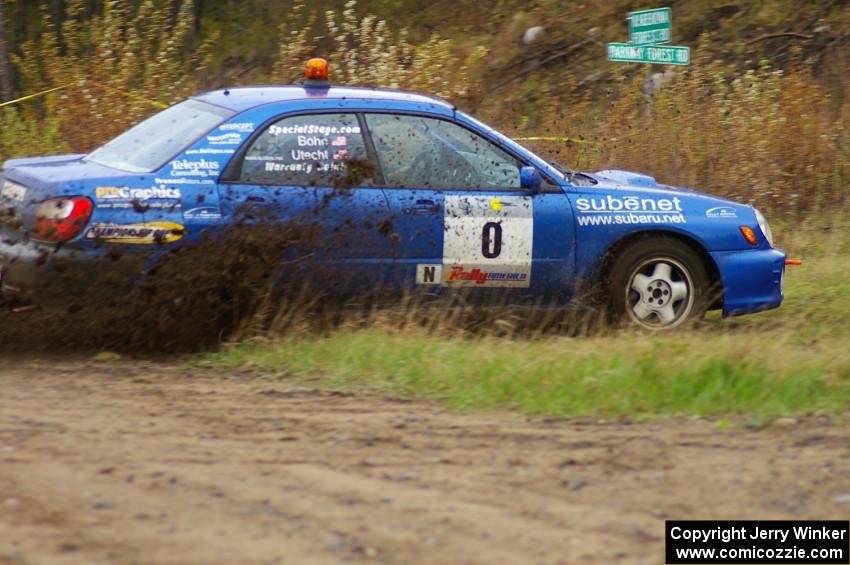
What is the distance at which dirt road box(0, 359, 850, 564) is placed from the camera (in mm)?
4012

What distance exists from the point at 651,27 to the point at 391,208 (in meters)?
6.75

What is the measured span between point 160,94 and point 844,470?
1022 cm

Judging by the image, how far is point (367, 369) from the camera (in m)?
6.57

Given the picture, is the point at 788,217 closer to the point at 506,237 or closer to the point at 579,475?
the point at 506,237

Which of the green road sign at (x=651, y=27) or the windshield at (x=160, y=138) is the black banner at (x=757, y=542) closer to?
the windshield at (x=160, y=138)

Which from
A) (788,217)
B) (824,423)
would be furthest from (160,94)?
(824,423)

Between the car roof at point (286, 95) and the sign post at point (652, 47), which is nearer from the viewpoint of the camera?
the car roof at point (286, 95)

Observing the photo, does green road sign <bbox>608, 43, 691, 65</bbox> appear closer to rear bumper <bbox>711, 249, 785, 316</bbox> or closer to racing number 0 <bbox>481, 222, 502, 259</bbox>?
rear bumper <bbox>711, 249, 785, 316</bbox>

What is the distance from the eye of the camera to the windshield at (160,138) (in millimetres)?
7141

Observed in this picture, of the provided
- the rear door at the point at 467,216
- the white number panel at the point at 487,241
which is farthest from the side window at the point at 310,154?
the white number panel at the point at 487,241

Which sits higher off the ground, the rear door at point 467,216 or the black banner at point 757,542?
the rear door at point 467,216

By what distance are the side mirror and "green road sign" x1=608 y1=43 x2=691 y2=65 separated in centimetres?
569

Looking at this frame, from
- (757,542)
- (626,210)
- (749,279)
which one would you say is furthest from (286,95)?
(757,542)

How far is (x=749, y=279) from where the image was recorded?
805 centimetres
